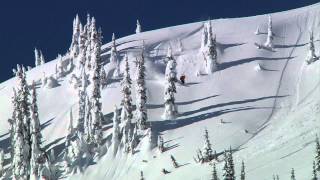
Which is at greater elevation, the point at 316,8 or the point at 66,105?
the point at 316,8

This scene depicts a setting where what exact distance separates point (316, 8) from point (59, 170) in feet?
279

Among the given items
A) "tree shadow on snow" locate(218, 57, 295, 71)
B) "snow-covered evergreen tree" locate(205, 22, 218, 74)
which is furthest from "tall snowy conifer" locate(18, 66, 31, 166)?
"tree shadow on snow" locate(218, 57, 295, 71)

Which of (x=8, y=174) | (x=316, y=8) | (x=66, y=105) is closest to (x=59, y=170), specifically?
(x=8, y=174)

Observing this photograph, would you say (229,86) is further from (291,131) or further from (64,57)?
(64,57)

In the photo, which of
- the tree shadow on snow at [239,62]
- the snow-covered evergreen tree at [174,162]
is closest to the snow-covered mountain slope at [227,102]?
the tree shadow on snow at [239,62]

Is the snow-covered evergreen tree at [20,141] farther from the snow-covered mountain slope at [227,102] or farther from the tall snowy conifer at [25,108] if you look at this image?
the snow-covered mountain slope at [227,102]

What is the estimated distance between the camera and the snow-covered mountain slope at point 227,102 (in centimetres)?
9744

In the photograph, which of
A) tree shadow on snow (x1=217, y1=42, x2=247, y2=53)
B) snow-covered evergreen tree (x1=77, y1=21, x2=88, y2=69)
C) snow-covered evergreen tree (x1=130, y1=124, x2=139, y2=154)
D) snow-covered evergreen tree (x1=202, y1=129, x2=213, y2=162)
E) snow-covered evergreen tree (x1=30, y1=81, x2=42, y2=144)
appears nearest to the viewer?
snow-covered evergreen tree (x1=202, y1=129, x2=213, y2=162)

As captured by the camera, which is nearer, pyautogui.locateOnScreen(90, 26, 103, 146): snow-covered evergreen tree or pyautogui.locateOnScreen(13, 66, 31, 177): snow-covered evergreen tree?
pyautogui.locateOnScreen(13, 66, 31, 177): snow-covered evergreen tree

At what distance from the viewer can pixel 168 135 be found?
11156 centimetres

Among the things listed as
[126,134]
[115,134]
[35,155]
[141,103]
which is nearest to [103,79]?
[141,103]

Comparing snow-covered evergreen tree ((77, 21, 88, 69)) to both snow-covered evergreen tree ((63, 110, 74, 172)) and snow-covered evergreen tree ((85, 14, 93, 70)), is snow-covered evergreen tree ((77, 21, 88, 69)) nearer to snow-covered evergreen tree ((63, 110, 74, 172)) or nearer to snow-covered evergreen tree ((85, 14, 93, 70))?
snow-covered evergreen tree ((85, 14, 93, 70))

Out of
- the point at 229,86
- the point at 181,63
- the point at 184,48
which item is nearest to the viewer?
the point at 229,86

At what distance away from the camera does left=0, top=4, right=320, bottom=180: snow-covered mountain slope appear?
97.4m
